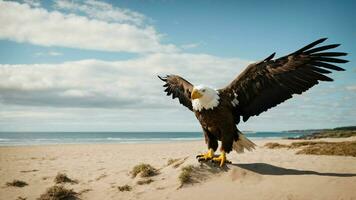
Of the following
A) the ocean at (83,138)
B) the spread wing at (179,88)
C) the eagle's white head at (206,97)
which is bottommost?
the ocean at (83,138)

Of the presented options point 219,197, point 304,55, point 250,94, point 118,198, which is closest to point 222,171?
point 219,197

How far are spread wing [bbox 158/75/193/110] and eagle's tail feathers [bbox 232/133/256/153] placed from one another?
158 cm

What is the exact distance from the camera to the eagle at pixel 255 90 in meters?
6.13

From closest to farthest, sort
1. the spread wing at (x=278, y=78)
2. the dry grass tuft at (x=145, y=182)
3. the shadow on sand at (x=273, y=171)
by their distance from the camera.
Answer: the spread wing at (x=278, y=78) < the shadow on sand at (x=273, y=171) < the dry grass tuft at (x=145, y=182)

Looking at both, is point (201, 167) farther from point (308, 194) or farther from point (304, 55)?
point (304, 55)

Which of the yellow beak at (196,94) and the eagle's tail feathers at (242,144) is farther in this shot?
the eagle's tail feathers at (242,144)

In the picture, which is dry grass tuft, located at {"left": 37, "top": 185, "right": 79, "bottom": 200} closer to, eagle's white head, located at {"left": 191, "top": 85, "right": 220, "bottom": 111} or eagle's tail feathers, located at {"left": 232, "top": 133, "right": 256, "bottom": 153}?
eagle's white head, located at {"left": 191, "top": 85, "right": 220, "bottom": 111}

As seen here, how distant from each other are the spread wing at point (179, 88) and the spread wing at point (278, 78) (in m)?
1.58

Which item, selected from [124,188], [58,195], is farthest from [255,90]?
[58,195]

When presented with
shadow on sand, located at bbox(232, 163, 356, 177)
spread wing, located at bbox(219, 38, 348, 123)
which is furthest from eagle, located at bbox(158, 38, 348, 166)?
shadow on sand, located at bbox(232, 163, 356, 177)

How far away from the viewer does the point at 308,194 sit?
5480 millimetres

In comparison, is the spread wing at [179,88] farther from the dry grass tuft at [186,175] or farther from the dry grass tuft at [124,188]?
the dry grass tuft at [124,188]

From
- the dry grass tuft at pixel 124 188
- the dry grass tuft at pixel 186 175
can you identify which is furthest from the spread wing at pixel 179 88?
the dry grass tuft at pixel 124 188

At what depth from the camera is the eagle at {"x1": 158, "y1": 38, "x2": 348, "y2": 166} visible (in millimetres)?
6133
